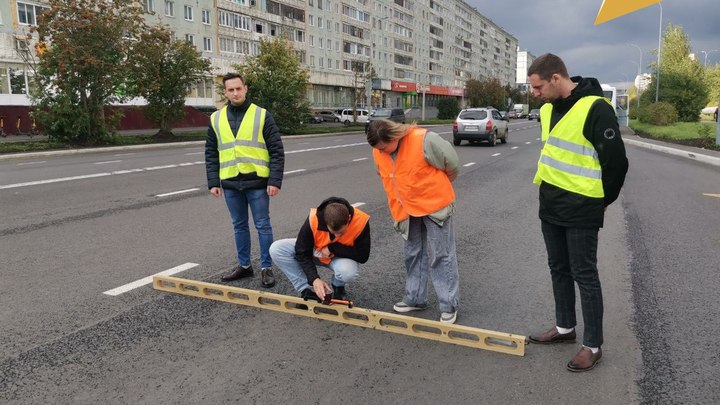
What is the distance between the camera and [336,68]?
7544 centimetres

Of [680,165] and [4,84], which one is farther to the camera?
[4,84]

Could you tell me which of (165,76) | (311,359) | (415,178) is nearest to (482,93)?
(165,76)

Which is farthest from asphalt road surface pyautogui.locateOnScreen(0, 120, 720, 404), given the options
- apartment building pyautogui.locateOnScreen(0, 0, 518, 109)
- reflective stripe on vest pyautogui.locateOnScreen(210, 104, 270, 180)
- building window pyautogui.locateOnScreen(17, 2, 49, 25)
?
building window pyautogui.locateOnScreen(17, 2, 49, 25)

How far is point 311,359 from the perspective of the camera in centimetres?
358

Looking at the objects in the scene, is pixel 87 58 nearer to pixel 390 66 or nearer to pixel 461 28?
pixel 390 66

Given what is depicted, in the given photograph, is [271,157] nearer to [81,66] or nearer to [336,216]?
[336,216]

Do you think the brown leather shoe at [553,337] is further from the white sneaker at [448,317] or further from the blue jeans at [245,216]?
the blue jeans at [245,216]

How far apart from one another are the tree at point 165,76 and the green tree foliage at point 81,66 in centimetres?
166

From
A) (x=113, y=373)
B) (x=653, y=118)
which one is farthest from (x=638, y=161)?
(x=653, y=118)

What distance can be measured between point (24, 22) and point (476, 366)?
44.9m

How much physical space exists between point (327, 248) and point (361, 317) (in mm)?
634

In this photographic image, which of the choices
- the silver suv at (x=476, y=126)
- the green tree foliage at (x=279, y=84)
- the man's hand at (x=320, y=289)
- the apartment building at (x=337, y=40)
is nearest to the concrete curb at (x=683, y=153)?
the silver suv at (x=476, y=126)

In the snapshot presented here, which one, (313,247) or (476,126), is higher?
(476,126)

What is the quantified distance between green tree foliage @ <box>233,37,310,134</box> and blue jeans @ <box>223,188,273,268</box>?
31.2 m
